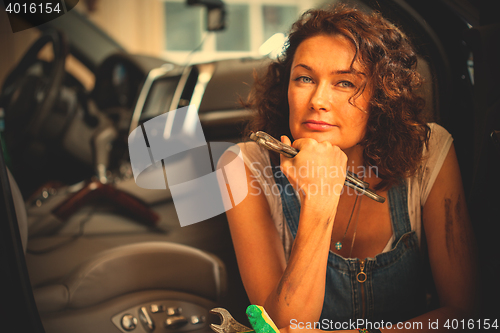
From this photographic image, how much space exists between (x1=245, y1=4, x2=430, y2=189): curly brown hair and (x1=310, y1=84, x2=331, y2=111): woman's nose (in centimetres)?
5

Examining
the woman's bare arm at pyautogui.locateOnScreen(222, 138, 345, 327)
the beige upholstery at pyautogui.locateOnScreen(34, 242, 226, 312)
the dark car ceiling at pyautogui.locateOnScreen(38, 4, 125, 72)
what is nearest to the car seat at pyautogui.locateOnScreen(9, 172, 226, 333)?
the beige upholstery at pyautogui.locateOnScreen(34, 242, 226, 312)

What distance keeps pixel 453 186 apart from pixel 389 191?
10 centimetres

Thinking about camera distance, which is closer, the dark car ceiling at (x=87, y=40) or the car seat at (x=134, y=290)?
the car seat at (x=134, y=290)

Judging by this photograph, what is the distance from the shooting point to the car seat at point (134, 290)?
0.55m

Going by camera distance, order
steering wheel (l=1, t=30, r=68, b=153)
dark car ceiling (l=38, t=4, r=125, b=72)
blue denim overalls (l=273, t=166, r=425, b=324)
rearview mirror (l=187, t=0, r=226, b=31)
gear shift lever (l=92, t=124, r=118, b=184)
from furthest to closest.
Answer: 1. dark car ceiling (l=38, t=4, r=125, b=72)
2. gear shift lever (l=92, t=124, r=118, b=184)
3. steering wheel (l=1, t=30, r=68, b=153)
4. rearview mirror (l=187, t=0, r=226, b=31)
5. blue denim overalls (l=273, t=166, r=425, b=324)

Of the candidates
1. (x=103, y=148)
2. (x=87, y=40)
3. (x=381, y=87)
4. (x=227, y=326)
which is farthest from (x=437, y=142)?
(x=87, y=40)

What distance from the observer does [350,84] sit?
49 cm

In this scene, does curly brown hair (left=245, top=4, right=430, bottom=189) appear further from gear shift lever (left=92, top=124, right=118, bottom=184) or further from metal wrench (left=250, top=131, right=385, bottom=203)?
gear shift lever (left=92, top=124, right=118, bottom=184)

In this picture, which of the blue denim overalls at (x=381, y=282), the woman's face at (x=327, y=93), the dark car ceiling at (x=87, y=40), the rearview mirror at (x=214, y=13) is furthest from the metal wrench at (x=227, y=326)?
the dark car ceiling at (x=87, y=40)

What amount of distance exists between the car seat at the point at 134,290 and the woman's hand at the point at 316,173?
0.87 ft

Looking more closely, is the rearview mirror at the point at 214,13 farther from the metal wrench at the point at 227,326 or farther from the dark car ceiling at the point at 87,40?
the dark car ceiling at the point at 87,40

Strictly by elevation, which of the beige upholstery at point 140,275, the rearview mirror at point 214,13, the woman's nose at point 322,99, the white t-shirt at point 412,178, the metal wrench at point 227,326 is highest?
the rearview mirror at point 214,13

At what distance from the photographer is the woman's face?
0.48 m

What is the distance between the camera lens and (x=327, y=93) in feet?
1.57
